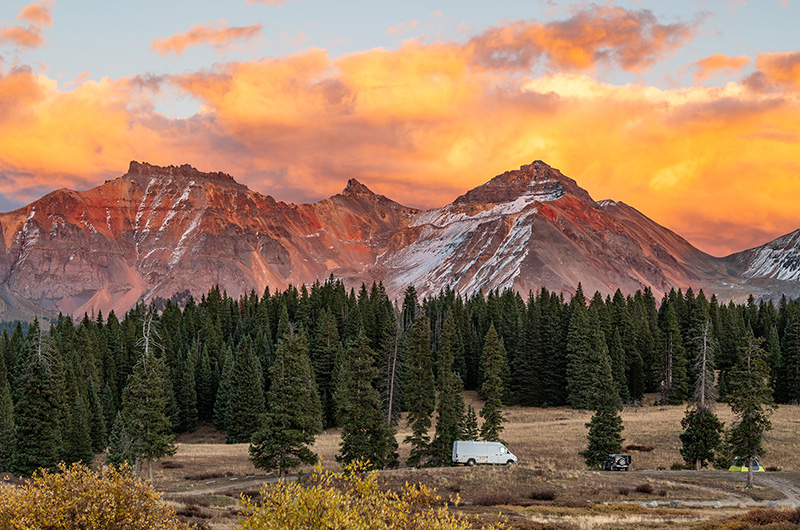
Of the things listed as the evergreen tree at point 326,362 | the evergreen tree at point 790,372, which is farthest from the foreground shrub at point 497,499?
the evergreen tree at point 790,372

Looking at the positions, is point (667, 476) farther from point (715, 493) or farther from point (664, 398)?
point (664, 398)

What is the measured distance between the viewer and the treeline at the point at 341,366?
58.4m

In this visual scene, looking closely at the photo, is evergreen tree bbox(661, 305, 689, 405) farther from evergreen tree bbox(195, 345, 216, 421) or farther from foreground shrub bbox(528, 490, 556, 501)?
evergreen tree bbox(195, 345, 216, 421)

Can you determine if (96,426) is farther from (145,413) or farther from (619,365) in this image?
(619,365)

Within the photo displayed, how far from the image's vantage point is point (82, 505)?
18.1 meters

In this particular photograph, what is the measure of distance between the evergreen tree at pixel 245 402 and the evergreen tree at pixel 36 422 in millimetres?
28873

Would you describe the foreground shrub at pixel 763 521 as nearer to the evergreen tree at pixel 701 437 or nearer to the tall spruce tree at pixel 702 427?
the tall spruce tree at pixel 702 427

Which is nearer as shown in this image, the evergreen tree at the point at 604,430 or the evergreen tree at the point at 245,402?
the evergreen tree at the point at 604,430

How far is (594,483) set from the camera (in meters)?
45.3

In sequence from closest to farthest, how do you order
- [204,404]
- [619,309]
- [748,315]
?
[204,404] < [619,309] < [748,315]

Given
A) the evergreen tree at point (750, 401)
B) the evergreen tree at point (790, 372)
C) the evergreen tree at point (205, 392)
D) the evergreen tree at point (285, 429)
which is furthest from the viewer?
the evergreen tree at point (205, 392)

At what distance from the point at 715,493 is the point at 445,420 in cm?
2398

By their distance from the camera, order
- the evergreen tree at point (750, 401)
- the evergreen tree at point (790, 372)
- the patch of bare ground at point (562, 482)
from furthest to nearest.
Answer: the evergreen tree at point (790, 372), the evergreen tree at point (750, 401), the patch of bare ground at point (562, 482)

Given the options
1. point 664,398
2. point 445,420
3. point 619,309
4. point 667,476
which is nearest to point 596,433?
point 667,476
